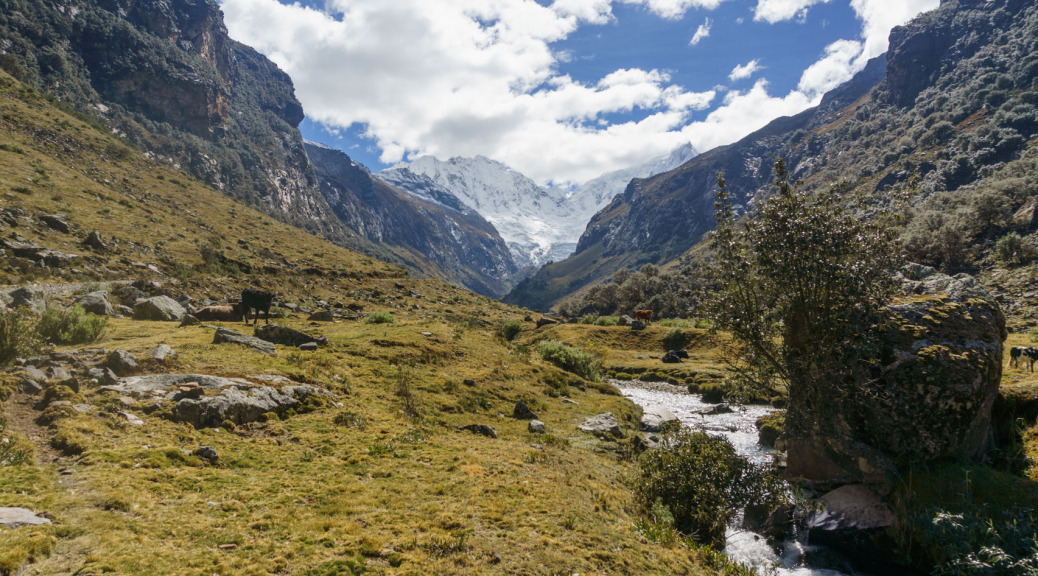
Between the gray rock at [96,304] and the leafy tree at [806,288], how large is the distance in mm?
35382

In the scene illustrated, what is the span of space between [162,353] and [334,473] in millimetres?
10146

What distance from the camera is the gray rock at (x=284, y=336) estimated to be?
86.1ft

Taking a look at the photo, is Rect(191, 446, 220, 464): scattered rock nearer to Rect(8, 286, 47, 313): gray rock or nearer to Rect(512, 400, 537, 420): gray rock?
Rect(512, 400, 537, 420): gray rock

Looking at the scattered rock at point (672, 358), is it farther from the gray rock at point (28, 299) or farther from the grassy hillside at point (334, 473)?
the gray rock at point (28, 299)

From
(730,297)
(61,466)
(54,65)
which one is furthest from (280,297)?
(54,65)

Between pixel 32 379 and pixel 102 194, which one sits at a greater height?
pixel 102 194

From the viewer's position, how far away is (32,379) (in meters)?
12.9

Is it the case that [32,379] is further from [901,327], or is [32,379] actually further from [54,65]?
[54,65]

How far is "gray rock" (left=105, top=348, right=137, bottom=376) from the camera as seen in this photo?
15.5 meters

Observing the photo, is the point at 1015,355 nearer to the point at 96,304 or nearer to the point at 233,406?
the point at 233,406

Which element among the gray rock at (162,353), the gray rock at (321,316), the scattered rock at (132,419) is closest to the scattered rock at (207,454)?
the scattered rock at (132,419)

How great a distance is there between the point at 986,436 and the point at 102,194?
311 ft

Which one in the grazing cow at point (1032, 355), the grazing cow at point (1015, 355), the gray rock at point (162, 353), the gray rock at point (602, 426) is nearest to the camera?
the gray rock at point (162, 353)

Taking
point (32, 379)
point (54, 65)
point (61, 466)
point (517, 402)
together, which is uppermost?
point (54, 65)
